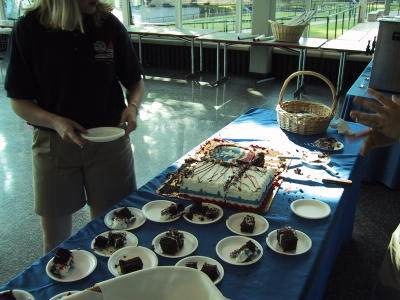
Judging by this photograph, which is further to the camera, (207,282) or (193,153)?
(193,153)

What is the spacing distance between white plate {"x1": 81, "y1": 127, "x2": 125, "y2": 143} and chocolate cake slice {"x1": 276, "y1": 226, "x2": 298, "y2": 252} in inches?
23.6

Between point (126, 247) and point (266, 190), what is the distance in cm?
54

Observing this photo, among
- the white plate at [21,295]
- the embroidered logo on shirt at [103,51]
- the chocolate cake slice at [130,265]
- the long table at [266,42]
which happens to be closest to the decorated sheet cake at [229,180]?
the chocolate cake slice at [130,265]

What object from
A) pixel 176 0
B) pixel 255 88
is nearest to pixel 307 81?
pixel 255 88

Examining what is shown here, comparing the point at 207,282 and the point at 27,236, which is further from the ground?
the point at 207,282

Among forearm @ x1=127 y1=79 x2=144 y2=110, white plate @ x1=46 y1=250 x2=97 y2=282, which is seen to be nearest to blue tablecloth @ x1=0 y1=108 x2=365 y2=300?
white plate @ x1=46 y1=250 x2=97 y2=282

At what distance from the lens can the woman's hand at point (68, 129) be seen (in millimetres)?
1269

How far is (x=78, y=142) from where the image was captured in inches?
50.2

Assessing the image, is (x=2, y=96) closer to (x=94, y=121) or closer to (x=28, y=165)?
(x=28, y=165)

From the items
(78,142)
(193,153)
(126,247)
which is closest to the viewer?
(126,247)

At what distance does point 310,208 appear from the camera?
135 cm

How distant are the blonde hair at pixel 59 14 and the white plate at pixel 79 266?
692 mm

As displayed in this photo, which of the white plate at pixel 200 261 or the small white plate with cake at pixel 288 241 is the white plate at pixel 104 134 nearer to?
the white plate at pixel 200 261

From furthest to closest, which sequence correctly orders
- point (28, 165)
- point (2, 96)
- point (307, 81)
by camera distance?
point (307, 81)
point (2, 96)
point (28, 165)
